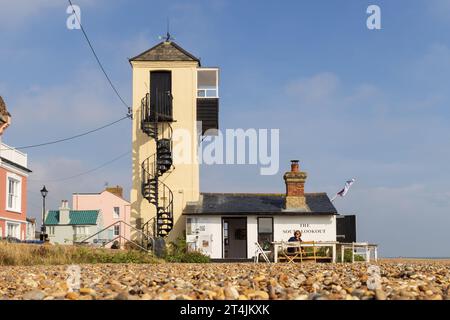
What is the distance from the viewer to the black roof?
78.3 ft

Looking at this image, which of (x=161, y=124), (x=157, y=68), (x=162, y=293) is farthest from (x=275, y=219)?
(x=162, y=293)

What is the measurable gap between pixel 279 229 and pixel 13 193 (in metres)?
12.2

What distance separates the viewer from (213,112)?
84.4ft

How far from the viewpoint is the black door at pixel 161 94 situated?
82.9ft

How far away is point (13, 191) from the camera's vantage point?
2853cm

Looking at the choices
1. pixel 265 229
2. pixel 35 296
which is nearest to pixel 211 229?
pixel 265 229

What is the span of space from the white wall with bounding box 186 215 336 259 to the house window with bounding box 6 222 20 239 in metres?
8.81

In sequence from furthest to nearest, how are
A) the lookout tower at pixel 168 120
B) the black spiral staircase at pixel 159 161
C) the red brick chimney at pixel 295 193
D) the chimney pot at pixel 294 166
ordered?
the lookout tower at pixel 168 120 < the red brick chimney at pixel 295 193 < the black spiral staircase at pixel 159 161 < the chimney pot at pixel 294 166

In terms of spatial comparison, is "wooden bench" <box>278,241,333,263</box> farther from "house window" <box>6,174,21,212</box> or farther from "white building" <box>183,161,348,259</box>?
"house window" <box>6,174,21,212</box>

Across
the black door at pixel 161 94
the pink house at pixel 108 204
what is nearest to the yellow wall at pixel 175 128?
the black door at pixel 161 94

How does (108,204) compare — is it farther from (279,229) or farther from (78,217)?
(279,229)

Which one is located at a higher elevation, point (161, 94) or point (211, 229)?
point (161, 94)

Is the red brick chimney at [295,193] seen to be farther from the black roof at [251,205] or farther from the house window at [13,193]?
the house window at [13,193]

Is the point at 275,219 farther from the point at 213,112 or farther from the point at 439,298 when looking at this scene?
the point at 439,298
